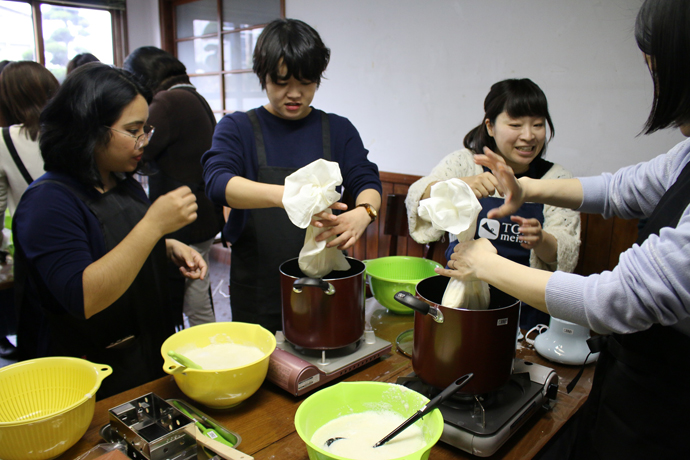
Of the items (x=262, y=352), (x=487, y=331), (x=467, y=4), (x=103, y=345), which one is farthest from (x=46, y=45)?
(x=487, y=331)

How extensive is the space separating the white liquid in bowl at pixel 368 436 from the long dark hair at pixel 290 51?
1074 millimetres

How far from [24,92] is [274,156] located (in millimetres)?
1422

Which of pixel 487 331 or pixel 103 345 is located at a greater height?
pixel 487 331

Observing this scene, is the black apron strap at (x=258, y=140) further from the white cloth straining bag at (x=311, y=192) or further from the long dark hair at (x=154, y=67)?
the long dark hair at (x=154, y=67)

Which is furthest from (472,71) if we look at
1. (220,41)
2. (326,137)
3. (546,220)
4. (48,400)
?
(220,41)

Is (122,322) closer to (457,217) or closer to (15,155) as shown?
(457,217)

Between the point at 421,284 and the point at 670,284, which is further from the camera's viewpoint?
the point at 421,284

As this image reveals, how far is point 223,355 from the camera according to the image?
1.16 meters

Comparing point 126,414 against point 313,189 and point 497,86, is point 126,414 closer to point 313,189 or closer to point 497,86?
point 313,189

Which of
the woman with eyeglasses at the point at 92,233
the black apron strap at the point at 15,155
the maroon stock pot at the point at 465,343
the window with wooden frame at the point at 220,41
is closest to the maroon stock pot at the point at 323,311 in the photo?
the maroon stock pot at the point at 465,343

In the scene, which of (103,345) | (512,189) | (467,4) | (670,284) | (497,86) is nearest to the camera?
(670,284)

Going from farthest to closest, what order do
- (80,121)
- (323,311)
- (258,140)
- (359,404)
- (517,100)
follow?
(517,100) → (258,140) → (80,121) → (323,311) → (359,404)

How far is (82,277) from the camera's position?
1.17m

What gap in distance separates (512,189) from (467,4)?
82.7 inches
